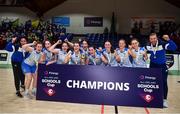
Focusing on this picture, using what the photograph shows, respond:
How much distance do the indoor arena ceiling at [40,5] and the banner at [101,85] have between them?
18613 mm

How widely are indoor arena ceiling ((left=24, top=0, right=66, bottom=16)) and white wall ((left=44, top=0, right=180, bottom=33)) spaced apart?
0.33m

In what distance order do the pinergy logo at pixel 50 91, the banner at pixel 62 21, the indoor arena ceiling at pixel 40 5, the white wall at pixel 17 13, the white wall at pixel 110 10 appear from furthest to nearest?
the white wall at pixel 17 13 → the banner at pixel 62 21 → the white wall at pixel 110 10 → the indoor arena ceiling at pixel 40 5 → the pinergy logo at pixel 50 91

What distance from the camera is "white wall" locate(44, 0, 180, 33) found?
81.2 ft

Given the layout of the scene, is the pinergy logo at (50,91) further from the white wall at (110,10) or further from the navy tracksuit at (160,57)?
the white wall at (110,10)

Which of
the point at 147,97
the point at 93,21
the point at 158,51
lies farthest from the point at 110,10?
the point at 147,97

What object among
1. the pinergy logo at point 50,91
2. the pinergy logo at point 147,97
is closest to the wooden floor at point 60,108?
the pinergy logo at point 50,91

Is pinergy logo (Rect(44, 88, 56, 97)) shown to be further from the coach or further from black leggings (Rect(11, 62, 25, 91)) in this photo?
black leggings (Rect(11, 62, 25, 91))

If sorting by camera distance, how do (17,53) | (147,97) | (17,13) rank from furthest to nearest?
(17,13) → (17,53) → (147,97)

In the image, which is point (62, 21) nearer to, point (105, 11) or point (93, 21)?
point (93, 21)

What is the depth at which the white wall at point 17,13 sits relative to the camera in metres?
26.1

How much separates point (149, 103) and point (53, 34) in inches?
644

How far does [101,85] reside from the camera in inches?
246

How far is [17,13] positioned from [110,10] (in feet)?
23.8

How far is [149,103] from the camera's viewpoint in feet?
20.1
